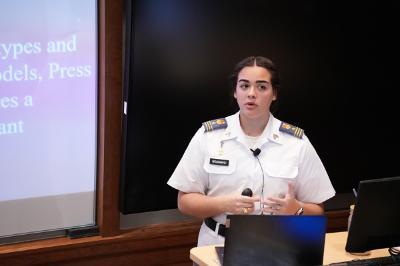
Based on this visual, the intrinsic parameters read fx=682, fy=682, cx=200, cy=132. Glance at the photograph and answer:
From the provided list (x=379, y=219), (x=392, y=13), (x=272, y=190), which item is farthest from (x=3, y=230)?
(x=392, y=13)

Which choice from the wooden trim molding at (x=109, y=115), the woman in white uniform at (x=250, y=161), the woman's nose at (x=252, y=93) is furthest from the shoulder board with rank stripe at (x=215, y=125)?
the wooden trim molding at (x=109, y=115)

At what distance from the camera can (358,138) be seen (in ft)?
14.9

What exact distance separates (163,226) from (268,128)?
4.08 ft

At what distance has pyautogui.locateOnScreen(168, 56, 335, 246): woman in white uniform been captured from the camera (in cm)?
321

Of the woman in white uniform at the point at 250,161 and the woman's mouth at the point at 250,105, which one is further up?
the woman's mouth at the point at 250,105

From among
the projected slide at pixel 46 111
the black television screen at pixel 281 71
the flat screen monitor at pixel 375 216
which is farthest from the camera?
the black television screen at pixel 281 71

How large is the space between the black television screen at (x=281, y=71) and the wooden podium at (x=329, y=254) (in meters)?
1.21

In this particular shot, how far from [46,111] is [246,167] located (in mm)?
1221

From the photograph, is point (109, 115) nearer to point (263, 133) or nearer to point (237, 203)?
point (263, 133)

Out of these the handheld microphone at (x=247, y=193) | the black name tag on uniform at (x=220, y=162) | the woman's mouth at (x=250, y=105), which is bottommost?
the handheld microphone at (x=247, y=193)

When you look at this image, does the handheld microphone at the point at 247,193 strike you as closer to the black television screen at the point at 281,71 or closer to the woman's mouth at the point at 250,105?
the woman's mouth at the point at 250,105

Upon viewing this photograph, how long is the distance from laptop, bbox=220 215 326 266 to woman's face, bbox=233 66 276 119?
0.81 metres

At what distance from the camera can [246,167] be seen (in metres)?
3.24

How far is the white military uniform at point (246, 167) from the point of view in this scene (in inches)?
127
